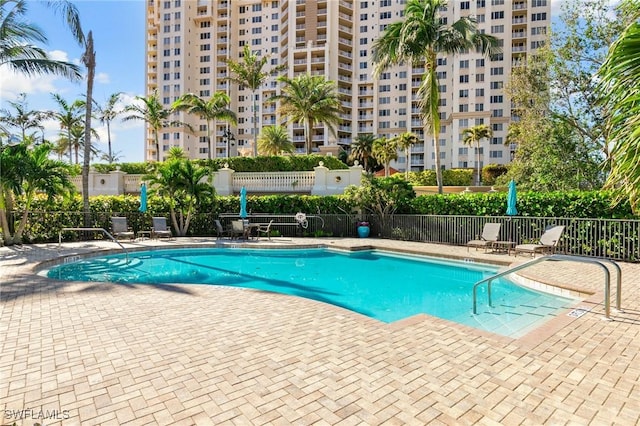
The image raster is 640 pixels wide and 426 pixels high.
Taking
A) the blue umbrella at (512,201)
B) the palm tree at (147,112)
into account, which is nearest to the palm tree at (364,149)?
the palm tree at (147,112)

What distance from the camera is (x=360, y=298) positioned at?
837 cm

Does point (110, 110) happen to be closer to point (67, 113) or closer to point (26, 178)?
point (67, 113)

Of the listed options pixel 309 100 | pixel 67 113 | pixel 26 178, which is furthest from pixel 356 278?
pixel 67 113

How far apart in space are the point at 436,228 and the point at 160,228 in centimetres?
1323

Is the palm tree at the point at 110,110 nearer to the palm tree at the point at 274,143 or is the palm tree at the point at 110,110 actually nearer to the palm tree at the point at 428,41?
the palm tree at the point at 274,143

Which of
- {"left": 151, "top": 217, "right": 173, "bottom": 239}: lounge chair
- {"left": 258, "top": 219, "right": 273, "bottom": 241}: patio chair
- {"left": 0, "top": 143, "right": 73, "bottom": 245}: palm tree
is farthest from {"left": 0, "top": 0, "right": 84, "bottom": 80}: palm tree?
{"left": 258, "top": 219, "right": 273, "bottom": 241}: patio chair

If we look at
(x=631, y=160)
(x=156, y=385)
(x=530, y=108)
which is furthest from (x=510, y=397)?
(x=530, y=108)

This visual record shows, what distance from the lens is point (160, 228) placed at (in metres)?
17.0

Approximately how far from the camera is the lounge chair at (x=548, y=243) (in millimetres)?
11344

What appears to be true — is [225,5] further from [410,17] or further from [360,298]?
[360,298]

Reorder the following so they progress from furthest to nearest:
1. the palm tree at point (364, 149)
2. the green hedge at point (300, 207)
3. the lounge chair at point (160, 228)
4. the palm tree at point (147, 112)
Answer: the palm tree at point (364, 149)
the palm tree at point (147, 112)
the lounge chair at point (160, 228)
the green hedge at point (300, 207)

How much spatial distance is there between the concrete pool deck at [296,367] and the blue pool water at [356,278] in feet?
4.76

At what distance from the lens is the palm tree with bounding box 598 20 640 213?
2.80 meters

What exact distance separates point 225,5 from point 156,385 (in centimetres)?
8151
